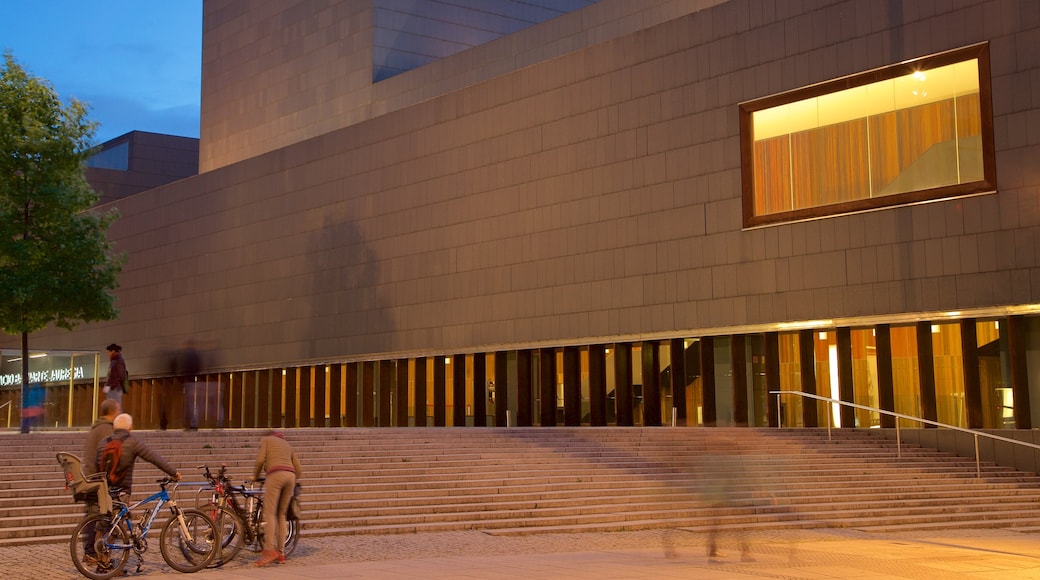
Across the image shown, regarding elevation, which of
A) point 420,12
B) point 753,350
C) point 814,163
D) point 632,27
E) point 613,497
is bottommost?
point 613,497

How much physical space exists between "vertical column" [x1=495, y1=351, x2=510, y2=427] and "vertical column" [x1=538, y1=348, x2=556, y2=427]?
65.2 inches

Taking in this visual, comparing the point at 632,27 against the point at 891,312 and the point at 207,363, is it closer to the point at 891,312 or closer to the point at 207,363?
the point at 891,312

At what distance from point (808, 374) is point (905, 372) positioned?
276 cm

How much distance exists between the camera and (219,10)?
6084 centimetres

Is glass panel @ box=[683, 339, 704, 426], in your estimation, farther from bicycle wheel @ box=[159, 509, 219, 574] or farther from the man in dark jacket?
the man in dark jacket

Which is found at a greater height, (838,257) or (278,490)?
(838,257)

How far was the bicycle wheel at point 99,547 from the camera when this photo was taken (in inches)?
498

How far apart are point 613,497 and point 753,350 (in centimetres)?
1403

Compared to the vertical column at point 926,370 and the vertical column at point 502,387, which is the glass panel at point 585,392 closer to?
the vertical column at point 502,387

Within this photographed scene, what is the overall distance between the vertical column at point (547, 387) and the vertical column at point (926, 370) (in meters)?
12.8

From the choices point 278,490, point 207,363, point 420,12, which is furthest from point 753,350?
point 207,363

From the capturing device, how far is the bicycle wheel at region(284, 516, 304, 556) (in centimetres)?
1473

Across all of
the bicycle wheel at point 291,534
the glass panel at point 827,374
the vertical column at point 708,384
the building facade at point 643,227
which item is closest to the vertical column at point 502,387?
the building facade at point 643,227

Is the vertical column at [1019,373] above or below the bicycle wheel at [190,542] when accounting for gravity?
above
